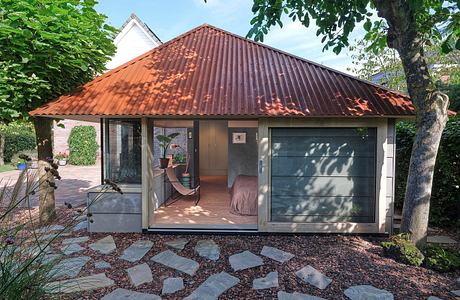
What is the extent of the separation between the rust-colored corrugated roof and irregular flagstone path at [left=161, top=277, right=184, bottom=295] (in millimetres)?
2765

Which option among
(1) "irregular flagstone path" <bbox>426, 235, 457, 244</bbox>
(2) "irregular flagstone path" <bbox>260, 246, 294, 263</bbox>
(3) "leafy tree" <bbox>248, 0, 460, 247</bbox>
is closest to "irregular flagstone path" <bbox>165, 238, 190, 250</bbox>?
(2) "irregular flagstone path" <bbox>260, 246, 294, 263</bbox>

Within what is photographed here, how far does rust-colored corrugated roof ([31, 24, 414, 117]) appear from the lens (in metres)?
5.26

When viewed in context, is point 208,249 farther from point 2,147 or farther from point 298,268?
point 2,147

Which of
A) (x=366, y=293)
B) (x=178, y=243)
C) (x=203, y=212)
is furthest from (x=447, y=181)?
(x=178, y=243)

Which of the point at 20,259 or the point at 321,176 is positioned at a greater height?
the point at 321,176

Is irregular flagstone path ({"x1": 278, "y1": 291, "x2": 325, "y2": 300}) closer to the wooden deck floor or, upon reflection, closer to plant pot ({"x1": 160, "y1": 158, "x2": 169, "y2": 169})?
the wooden deck floor

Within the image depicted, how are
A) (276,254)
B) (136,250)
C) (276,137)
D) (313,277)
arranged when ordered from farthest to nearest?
1. (276,137)
2. (136,250)
3. (276,254)
4. (313,277)

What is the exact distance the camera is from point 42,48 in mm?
4922

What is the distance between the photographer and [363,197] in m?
5.77

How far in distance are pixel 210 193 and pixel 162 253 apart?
16.4ft

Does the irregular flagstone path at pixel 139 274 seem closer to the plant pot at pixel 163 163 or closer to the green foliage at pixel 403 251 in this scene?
the green foliage at pixel 403 251

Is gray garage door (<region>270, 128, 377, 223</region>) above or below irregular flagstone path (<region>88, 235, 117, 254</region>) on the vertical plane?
above

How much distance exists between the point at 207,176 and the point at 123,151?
8.42 m

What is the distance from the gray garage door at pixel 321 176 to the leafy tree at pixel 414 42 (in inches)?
38.5
